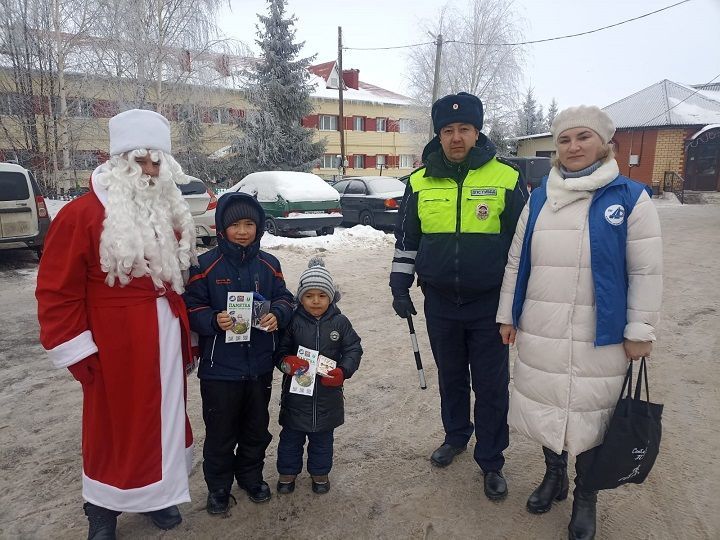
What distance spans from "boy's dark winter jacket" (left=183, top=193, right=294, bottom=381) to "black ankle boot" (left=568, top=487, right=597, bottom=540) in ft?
5.58

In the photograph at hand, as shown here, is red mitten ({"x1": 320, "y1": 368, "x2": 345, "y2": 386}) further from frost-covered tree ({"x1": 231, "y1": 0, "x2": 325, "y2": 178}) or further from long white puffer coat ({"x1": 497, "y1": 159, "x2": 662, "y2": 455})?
frost-covered tree ({"x1": 231, "y1": 0, "x2": 325, "y2": 178})

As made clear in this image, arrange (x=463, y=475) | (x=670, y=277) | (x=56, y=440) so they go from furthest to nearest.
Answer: (x=670, y=277) → (x=56, y=440) → (x=463, y=475)

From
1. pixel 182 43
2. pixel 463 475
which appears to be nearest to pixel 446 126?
pixel 463 475

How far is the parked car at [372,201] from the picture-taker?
42.5ft

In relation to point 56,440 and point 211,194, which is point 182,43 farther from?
point 56,440

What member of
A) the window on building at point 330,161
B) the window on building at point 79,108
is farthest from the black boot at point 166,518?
the window on building at point 330,161

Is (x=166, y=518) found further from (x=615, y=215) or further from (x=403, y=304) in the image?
(x=615, y=215)

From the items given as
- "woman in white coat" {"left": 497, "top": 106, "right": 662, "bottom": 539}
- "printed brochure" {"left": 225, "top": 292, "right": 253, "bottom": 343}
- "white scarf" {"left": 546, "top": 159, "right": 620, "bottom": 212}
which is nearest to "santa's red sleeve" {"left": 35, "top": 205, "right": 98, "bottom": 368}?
"printed brochure" {"left": 225, "top": 292, "right": 253, "bottom": 343}

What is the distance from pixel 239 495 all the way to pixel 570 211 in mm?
2287

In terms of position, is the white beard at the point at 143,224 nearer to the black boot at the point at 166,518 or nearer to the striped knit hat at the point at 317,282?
the striped knit hat at the point at 317,282

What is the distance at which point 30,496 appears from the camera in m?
2.83

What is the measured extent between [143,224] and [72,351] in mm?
632

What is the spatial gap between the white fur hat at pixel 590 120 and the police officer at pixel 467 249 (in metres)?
0.43

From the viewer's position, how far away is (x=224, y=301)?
2648 millimetres
